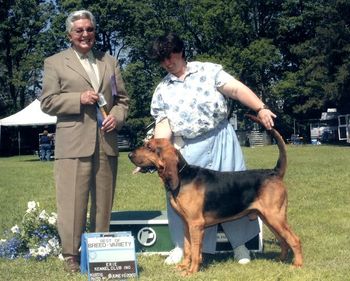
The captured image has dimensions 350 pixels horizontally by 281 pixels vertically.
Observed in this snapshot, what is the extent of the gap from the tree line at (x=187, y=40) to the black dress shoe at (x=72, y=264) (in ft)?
121

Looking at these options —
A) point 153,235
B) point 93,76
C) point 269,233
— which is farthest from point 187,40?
point 93,76

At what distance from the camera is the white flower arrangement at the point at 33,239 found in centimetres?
581

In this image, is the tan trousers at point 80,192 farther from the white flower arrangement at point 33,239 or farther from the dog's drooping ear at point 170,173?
the white flower arrangement at point 33,239

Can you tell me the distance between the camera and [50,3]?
49469mm

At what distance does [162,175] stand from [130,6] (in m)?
43.0

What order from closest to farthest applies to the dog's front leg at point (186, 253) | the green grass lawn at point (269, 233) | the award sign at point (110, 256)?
the award sign at point (110, 256) → the green grass lawn at point (269, 233) → the dog's front leg at point (186, 253)

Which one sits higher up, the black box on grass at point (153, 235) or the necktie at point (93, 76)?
the necktie at point (93, 76)

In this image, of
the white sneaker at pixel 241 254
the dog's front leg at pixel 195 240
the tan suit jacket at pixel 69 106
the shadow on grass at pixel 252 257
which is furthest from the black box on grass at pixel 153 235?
the tan suit jacket at pixel 69 106

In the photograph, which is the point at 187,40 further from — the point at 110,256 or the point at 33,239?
the point at 110,256

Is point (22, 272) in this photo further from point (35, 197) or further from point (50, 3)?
point (50, 3)

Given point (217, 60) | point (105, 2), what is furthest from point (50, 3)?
point (217, 60)

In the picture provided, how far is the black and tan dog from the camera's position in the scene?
4773 mm

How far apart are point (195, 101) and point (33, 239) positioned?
226 cm

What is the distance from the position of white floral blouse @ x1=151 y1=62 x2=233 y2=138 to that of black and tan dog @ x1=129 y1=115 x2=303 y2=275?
1.35 feet
